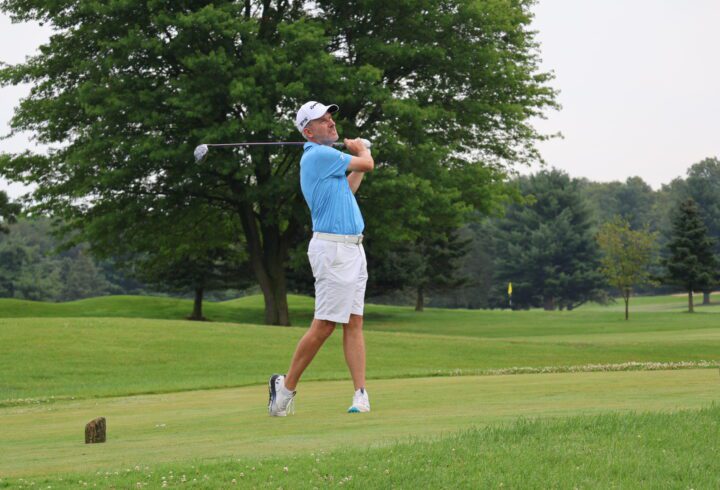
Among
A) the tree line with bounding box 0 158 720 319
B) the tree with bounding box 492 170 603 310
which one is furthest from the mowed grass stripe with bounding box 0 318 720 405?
the tree with bounding box 492 170 603 310

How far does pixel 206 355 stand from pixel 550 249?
76414mm

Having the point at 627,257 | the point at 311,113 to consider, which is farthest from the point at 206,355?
the point at 627,257

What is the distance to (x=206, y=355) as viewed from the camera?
24391 mm

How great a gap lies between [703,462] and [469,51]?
33330 mm

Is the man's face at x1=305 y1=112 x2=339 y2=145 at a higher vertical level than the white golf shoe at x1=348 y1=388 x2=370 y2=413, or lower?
higher

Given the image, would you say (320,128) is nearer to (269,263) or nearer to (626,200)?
(269,263)

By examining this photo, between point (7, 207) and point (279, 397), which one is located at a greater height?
point (7, 207)

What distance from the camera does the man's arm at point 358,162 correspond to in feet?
28.6

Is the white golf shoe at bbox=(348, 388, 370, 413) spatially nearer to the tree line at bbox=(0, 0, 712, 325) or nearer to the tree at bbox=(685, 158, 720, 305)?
the tree line at bbox=(0, 0, 712, 325)

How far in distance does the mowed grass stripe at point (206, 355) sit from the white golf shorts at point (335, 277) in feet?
29.9

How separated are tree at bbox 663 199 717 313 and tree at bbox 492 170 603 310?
996 inches

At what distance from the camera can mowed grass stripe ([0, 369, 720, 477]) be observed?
6.56 m

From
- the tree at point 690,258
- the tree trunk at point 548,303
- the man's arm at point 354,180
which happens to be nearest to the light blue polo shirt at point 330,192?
→ the man's arm at point 354,180

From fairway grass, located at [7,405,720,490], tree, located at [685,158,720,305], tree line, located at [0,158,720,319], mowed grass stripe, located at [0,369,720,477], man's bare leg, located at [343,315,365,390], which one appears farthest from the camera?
tree, located at [685,158,720,305]
